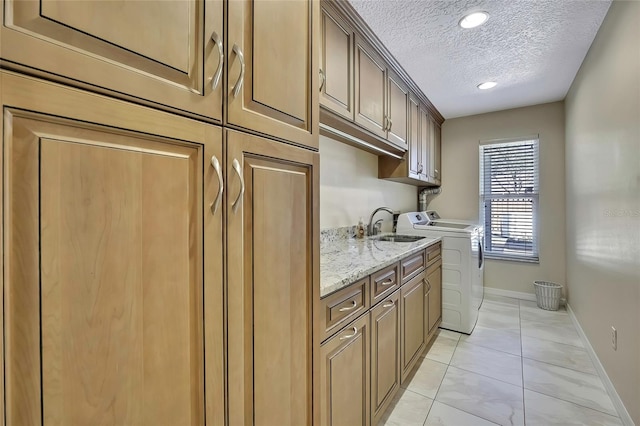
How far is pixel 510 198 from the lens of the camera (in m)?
3.69

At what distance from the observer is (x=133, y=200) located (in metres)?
0.53

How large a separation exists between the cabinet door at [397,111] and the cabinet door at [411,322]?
3.79 feet

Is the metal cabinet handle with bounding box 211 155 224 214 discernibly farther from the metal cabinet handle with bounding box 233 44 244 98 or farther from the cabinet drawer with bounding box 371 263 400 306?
the cabinet drawer with bounding box 371 263 400 306

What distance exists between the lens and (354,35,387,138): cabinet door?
6.10 ft

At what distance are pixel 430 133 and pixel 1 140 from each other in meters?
3.69

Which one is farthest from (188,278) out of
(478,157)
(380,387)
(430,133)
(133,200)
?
(478,157)

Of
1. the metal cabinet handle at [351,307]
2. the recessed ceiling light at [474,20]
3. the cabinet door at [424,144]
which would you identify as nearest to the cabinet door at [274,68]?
the metal cabinet handle at [351,307]

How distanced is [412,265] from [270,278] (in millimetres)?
1456

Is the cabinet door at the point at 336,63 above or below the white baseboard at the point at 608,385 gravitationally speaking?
above

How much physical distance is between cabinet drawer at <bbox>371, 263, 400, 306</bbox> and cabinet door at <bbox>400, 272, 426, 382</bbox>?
0.16 m

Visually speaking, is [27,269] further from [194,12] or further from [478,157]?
[478,157]

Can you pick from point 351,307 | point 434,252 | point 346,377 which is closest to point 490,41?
point 434,252

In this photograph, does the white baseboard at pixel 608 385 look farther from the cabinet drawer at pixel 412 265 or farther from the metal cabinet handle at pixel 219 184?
the metal cabinet handle at pixel 219 184

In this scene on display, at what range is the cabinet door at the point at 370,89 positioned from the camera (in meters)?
1.86
